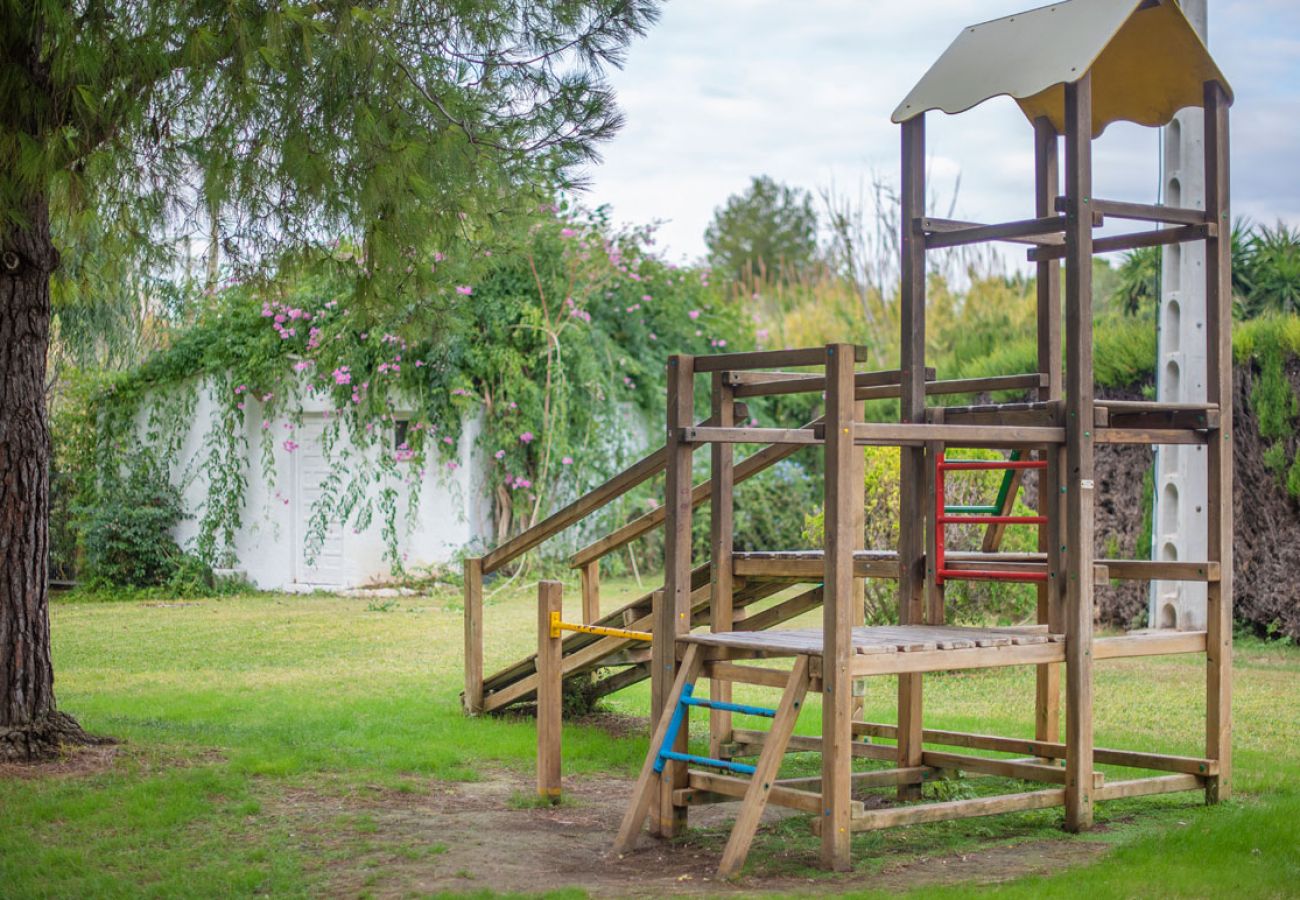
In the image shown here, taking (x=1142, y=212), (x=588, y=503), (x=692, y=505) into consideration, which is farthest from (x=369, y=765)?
(x=1142, y=212)

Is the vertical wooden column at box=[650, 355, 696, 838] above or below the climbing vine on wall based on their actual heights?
below

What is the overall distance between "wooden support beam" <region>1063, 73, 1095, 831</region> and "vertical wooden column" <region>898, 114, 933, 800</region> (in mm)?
784

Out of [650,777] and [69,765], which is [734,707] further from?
[69,765]

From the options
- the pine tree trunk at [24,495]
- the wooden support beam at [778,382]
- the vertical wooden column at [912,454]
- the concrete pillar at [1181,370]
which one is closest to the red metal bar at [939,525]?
the vertical wooden column at [912,454]

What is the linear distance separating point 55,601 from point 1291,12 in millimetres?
13955

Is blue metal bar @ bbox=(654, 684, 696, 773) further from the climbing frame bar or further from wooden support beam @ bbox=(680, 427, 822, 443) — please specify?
the climbing frame bar

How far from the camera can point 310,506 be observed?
16.5 m

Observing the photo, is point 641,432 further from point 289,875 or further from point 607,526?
point 289,875

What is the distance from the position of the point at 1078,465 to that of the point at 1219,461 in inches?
38.1

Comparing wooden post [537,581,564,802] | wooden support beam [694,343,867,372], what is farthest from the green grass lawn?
wooden support beam [694,343,867,372]

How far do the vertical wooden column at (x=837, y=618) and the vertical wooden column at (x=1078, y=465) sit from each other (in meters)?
1.17

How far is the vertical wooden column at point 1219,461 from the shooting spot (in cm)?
639

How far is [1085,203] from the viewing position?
5.92 metres

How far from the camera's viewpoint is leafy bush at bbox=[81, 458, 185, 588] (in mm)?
16172
